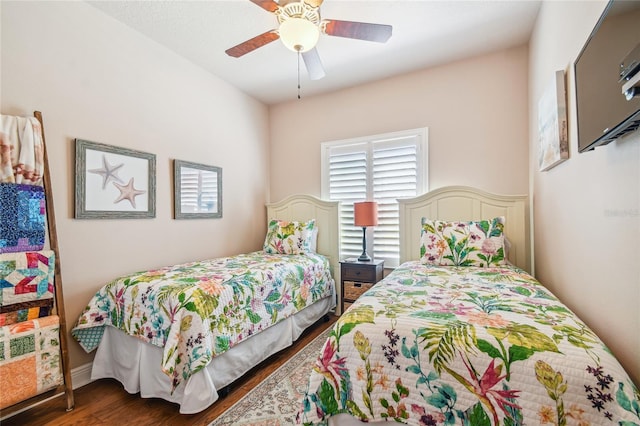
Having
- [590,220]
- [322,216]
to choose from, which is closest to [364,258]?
[322,216]

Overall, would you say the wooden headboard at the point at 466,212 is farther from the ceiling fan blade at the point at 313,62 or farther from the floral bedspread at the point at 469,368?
→ the ceiling fan blade at the point at 313,62

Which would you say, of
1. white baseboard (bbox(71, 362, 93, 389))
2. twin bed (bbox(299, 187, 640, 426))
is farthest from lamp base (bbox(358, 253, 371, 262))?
white baseboard (bbox(71, 362, 93, 389))

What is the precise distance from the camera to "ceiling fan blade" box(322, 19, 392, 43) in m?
1.79

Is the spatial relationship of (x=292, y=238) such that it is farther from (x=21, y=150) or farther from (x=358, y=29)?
(x=21, y=150)

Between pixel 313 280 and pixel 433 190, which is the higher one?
pixel 433 190

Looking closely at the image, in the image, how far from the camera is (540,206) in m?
2.35

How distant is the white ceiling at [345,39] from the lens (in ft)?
7.29

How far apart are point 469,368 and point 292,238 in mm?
2470

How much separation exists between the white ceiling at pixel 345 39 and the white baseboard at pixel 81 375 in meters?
2.72

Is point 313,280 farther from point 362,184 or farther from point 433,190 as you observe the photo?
point 433,190

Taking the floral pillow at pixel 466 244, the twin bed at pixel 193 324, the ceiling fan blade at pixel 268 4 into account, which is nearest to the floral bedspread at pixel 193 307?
the twin bed at pixel 193 324

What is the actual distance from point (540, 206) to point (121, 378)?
11.2ft

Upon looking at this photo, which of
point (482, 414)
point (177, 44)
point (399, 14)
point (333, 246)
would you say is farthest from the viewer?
point (333, 246)

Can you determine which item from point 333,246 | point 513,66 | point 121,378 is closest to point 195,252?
point 121,378
